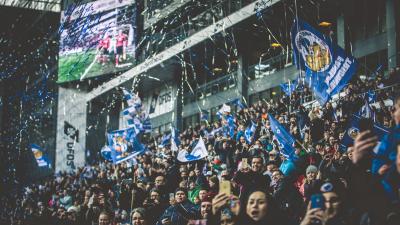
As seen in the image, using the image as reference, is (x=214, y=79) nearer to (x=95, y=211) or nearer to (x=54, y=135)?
(x=54, y=135)

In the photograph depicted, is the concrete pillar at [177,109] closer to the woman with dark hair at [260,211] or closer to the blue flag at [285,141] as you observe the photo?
the blue flag at [285,141]

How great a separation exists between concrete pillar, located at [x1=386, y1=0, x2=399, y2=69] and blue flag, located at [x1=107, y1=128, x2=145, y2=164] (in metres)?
9.48

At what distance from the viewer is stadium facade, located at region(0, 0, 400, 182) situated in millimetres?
21422

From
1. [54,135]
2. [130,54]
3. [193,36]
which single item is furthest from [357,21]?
[54,135]

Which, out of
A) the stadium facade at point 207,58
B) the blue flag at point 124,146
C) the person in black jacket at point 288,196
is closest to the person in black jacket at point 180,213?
the person in black jacket at point 288,196

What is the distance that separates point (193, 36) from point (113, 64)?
7479 millimetres

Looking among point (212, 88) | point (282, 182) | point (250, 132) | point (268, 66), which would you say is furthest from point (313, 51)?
point (212, 88)

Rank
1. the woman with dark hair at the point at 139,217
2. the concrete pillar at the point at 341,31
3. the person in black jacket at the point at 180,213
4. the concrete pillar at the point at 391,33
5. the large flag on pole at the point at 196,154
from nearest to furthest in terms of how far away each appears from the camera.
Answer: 1. the woman with dark hair at the point at 139,217
2. the person in black jacket at the point at 180,213
3. the large flag on pole at the point at 196,154
4. the concrete pillar at the point at 391,33
5. the concrete pillar at the point at 341,31

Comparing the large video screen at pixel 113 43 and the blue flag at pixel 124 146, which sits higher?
the large video screen at pixel 113 43

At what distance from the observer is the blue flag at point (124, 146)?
18156 millimetres

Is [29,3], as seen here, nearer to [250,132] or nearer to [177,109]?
[250,132]

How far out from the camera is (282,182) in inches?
275

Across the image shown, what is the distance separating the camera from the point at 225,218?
16.5 feet

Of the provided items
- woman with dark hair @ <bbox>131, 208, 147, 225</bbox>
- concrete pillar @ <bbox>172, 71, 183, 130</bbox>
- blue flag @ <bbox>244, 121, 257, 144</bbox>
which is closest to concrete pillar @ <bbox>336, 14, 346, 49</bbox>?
blue flag @ <bbox>244, 121, 257, 144</bbox>
